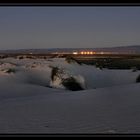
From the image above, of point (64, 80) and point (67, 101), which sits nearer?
point (67, 101)

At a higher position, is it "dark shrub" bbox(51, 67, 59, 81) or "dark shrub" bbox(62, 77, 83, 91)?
"dark shrub" bbox(51, 67, 59, 81)

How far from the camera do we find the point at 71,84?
6.74 feet

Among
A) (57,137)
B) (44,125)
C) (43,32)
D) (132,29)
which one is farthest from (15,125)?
(132,29)

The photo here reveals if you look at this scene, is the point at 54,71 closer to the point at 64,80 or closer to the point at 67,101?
the point at 64,80

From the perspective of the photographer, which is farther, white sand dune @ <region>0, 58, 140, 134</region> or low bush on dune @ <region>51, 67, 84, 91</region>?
low bush on dune @ <region>51, 67, 84, 91</region>

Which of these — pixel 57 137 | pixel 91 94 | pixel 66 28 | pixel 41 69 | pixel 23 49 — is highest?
pixel 66 28

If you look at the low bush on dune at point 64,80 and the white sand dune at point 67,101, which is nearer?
the white sand dune at point 67,101

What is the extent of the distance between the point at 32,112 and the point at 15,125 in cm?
19

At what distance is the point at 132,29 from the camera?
6.76 ft

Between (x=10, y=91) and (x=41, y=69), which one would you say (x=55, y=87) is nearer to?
(x=41, y=69)

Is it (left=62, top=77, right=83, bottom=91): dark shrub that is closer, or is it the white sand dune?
the white sand dune

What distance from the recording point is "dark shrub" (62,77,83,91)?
204 cm

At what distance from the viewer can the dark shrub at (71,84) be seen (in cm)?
204

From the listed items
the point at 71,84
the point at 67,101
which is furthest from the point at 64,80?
the point at 67,101
